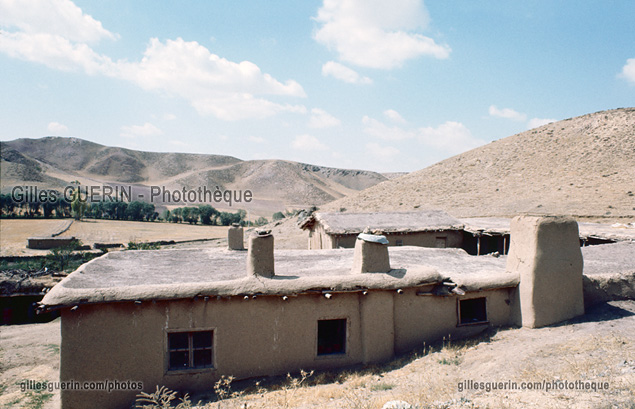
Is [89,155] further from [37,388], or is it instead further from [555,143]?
[37,388]

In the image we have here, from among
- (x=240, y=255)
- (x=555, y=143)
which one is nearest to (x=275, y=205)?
(x=555, y=143)

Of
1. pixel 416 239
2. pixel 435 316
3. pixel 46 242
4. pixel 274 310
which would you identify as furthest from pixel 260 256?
pixel 46 242

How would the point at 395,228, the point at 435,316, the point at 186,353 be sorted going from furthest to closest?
the point at 395,228, the point at 435,316, the point at 186,353

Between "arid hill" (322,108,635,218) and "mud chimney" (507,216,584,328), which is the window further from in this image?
"arid hill" (322,108,635,218)

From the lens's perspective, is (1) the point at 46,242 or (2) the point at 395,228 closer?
(2) the point at 395,228

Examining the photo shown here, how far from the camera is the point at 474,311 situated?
40.2 feet

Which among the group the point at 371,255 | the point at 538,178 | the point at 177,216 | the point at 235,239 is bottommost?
the point at 371,255

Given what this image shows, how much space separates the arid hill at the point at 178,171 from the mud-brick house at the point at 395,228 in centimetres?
8700

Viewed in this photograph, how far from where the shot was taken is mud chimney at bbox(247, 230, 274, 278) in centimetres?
1002

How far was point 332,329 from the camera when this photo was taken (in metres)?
11.5

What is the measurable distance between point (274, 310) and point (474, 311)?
6.26 meters

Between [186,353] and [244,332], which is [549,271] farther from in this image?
[186,353]

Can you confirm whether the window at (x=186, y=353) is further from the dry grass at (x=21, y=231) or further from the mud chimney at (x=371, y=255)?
the dry grass at (x=21, y=231)

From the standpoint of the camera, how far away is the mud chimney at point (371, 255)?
10453 millimetres
